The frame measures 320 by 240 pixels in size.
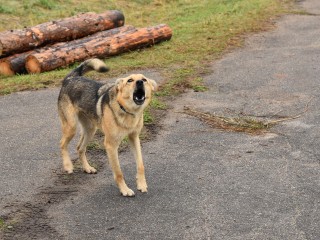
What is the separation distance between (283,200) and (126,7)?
656 inches

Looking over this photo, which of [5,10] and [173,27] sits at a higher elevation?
[5,10]

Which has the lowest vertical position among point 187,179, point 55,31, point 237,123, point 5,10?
point 237,123

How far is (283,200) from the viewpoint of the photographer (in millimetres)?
6309

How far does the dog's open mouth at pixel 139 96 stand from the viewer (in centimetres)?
625

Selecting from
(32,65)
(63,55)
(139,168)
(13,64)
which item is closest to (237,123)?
(139,168)

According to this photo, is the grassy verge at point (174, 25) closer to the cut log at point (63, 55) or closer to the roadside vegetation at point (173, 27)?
the roadside vegetation at point (173, 27)

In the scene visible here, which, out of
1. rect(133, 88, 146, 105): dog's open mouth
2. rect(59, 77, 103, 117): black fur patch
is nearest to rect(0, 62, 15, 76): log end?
rect(59, 77, 103, 117): black fur patch

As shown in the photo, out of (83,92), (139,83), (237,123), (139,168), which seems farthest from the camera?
(237,123)

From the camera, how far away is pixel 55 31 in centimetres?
1416

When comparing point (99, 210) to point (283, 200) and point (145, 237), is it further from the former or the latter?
point (283, 200)

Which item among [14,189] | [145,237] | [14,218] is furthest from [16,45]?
[145,237]

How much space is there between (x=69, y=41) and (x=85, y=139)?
25.1ft

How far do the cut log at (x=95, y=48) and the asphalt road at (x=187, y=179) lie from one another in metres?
2.14

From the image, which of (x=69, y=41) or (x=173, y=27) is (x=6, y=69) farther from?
(x=173, y=27)
